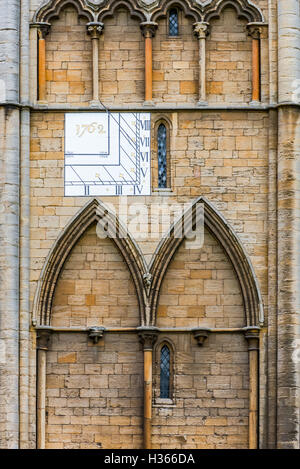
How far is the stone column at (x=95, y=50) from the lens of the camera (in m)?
35.2

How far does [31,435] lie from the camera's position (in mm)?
34375

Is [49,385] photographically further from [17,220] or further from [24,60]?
[24,60]

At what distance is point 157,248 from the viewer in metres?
34.8

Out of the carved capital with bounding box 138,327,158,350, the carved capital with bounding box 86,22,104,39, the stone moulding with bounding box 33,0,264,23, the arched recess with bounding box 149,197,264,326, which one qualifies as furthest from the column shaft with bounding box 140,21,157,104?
the carved capital with bounding box 138,327,158,350

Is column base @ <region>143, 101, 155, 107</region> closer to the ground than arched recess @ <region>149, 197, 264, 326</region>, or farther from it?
farther from it

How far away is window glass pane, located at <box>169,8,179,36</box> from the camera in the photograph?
35.6 m

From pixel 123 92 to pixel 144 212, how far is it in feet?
6.97

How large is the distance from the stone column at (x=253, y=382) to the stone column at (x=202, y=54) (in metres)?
4.04

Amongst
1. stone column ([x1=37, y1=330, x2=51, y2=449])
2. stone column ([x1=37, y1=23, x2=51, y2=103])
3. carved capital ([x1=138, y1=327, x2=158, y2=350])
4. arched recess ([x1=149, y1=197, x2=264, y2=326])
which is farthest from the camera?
stone column ([x1=37, y1=23, x2=51, y2=103])

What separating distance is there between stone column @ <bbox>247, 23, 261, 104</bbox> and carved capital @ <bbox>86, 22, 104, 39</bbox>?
2.54m

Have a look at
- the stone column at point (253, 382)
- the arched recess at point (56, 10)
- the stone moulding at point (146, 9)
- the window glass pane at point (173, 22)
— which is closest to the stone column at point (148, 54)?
the stone moulding at point (146, 9)

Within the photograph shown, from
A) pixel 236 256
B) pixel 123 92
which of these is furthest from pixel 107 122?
pixel 236 256

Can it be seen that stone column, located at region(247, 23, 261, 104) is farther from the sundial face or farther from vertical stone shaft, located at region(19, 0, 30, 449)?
vertical stone shaft, located at region(19, 0, 30, 449)

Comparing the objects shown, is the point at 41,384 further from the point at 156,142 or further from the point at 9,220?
the point at 156,142
